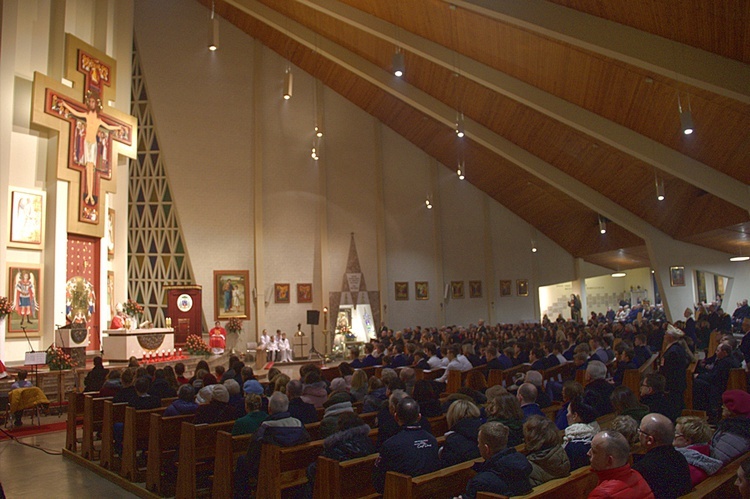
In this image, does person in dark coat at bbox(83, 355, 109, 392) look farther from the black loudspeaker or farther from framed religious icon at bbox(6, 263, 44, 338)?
the black loudspeaker

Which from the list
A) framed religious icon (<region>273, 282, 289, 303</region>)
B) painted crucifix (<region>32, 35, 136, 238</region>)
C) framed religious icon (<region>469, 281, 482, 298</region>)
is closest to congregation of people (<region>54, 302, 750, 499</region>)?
painted crucifix (<region>32, 35, 136, 238</region>)

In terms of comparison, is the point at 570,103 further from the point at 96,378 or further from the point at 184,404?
the point at 96,378

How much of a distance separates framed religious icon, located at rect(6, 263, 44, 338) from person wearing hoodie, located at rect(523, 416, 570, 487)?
11.0 metres

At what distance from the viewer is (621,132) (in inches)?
427

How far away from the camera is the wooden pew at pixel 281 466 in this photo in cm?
390

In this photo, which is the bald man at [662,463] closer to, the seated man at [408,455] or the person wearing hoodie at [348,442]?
the seated man at [408,455]

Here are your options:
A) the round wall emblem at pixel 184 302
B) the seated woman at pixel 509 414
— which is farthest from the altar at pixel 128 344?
the seated woman at pixel 509 414

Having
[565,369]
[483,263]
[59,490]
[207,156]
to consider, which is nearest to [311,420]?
[59,490]

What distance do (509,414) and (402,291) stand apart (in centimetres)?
1593

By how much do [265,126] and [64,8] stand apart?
6.67 metres

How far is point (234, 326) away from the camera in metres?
16.5

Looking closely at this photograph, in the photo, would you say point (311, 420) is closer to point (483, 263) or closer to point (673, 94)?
point (673, 94)

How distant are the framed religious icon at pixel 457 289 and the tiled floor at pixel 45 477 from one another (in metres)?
15.1

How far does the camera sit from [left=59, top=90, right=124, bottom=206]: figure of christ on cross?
1243cm
